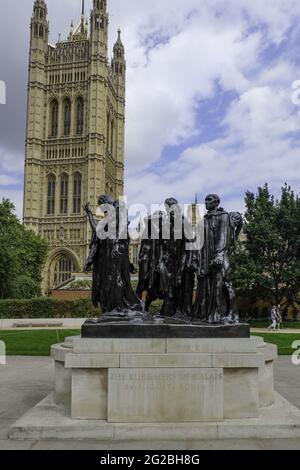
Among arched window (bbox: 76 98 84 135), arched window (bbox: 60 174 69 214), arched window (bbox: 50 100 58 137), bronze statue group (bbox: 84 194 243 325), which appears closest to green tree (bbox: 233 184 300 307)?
bronze statue group (bbox: 84 194 243 325)

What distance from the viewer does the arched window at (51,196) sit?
7771 cm

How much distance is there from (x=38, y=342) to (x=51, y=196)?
5832cm

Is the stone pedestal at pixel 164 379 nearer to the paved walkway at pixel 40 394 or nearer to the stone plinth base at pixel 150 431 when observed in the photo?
the stone plinth base at pixel 150 431

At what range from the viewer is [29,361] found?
16391 mm

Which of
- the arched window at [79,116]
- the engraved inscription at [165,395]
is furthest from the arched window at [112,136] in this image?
the engraved inscription at [165,395]

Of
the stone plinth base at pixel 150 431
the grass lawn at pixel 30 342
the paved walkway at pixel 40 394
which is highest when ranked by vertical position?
the stone plinth base at pixel 150 431

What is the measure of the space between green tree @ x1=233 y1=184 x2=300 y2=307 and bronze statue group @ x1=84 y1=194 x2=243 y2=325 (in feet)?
88.0

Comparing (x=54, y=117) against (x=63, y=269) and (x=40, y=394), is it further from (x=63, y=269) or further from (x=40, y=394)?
(x=40, y=394)

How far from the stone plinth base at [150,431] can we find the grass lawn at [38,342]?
38.8 ft

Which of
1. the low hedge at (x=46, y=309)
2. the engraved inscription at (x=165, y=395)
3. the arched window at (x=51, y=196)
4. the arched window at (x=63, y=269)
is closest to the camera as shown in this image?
the engraved inscription at (x=165, y=395)

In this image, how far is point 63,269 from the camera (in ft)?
249

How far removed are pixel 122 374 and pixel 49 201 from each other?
239ft

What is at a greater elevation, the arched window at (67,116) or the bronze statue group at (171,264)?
the arched window at (67,116)

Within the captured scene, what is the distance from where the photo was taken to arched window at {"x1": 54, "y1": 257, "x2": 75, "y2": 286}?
7506 centimetres
